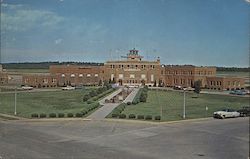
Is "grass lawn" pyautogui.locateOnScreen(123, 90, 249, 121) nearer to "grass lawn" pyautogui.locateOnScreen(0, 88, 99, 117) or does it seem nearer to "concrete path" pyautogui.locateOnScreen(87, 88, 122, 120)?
"concrete path" pyautogui.locateOnScreen(87, 88, 122, 120)

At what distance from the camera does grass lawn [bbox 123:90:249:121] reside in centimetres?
394

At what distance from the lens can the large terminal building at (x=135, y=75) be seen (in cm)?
331

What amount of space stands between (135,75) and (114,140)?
91.8 inches

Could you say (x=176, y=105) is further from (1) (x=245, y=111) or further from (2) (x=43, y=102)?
(1) (x=245, y=111)

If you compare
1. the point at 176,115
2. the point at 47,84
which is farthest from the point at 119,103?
the point at 47,84

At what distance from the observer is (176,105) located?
755 cm

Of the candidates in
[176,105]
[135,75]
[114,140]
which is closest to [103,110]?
[176,105]

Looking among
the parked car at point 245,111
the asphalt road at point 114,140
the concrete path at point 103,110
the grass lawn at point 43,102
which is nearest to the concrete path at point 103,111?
the concrete path at point 103,110

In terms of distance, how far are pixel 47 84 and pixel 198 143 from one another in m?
2.69

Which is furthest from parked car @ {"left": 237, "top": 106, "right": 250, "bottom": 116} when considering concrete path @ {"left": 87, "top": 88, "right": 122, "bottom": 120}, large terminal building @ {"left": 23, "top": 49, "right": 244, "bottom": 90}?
concrete path @ {"left": 87, "top": 88, "right": 122, "bottom": 120}

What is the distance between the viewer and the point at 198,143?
4.75m

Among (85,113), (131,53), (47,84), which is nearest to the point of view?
(131,53)

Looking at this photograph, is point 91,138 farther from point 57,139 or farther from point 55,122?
point 55,122

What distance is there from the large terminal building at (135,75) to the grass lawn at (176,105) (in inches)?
10.8
